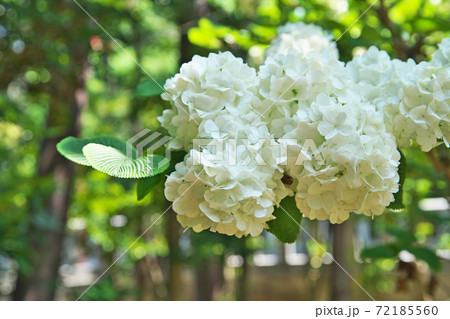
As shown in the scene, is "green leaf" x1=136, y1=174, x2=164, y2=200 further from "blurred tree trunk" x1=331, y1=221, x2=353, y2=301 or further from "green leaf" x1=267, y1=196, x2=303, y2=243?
"blurred tree trunk" x1=331, y1=221, x2=353, y2=301

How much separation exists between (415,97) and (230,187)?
1.52 feet

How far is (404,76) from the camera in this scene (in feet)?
3.33

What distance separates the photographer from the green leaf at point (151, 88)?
1.14 m

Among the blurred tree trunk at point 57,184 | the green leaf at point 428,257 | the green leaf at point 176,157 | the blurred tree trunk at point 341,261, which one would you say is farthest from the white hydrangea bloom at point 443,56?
the blurred tree trunk at point 57,184

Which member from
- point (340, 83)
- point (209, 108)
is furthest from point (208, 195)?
point (340, 83)

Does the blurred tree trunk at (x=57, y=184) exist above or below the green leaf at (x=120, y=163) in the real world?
above

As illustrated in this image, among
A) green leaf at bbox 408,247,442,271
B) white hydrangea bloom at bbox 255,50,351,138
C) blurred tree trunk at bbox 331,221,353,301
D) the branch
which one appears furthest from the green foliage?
blurred tree trunk at bbox 331,221,353,301

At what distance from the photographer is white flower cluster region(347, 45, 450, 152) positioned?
3.11 feet

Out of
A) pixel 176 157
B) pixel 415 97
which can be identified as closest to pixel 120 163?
pixel 176 157

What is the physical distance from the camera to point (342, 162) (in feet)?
2.74

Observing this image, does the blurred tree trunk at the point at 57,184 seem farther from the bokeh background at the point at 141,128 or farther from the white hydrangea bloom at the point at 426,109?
the white hydrangea bloom at the point at 426,109

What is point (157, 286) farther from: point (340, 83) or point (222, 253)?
point (340, 83)
